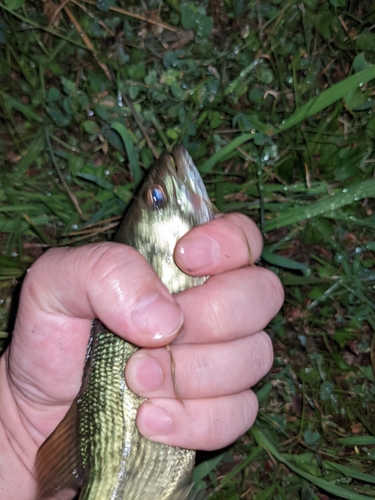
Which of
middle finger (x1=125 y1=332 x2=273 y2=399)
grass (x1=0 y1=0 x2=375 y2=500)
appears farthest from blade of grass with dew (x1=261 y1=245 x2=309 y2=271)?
middle finger (x1=125 y1=332 x2=273 y2=399)

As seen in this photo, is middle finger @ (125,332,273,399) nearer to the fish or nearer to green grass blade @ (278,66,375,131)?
the fish

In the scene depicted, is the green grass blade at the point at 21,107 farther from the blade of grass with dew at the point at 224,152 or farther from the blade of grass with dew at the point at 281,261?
the blade of grass with dew at the point at 281,261

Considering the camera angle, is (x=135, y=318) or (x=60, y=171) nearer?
(x=135, y=318)

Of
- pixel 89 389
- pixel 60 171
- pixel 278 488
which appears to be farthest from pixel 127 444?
pixel 60 171

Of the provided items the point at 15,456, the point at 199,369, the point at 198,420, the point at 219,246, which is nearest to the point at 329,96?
the point at 219,246

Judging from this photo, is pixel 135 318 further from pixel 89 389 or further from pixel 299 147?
pixel 299 147

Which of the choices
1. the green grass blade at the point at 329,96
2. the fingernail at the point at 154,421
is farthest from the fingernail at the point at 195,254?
the green grass blade at the point at 329,96
